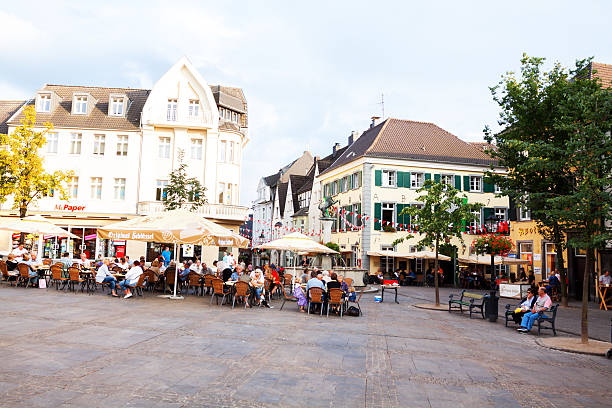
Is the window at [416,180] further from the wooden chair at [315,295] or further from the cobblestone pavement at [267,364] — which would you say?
the cobblestone pavement at [267,364]

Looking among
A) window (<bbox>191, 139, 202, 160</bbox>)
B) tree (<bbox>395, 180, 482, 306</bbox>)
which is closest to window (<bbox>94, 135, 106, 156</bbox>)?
window (<bbox>191, 139, 202, 160</bbox>)

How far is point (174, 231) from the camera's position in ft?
50.5

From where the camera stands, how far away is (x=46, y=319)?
1130 centimetres

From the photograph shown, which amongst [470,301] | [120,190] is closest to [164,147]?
[120,190]

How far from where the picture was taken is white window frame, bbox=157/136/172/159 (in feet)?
114

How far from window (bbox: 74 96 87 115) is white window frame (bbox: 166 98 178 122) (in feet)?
19.5

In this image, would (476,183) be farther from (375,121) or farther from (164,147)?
(164,147)

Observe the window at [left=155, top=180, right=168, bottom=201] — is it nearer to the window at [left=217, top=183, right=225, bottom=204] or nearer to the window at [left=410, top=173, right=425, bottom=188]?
the window at [left=217, top=183, right=225, bottom=204]

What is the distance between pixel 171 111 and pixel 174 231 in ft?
70.2

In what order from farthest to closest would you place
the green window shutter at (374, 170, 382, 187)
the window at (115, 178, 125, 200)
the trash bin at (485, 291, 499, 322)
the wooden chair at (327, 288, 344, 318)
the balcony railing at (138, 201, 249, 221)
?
the green window shutter at (374, 170, 382, 187) → the window at (115, 178, 125, 200) → the balcony railing at (138, 201, 249, 221) → the trash bin at (485, 291, 499, 322) → the wooden chair at (327, 288, 344, 318)

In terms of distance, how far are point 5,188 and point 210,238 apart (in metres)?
13.4

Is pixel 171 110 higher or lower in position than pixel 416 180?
higher

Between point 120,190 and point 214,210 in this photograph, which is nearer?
point 214,210

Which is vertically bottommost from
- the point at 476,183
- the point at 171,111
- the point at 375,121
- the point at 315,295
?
the point at 315,295
